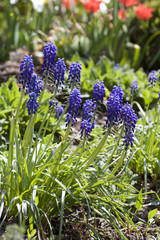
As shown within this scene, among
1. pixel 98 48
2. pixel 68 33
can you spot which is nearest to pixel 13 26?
pixel 68 33

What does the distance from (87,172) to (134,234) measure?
0.64 m

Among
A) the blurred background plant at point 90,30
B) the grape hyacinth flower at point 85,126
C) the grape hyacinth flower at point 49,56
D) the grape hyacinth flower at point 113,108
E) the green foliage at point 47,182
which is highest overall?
the blurred background plant at point 90,30

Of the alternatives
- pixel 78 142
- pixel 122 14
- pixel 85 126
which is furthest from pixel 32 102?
pixel 122 14

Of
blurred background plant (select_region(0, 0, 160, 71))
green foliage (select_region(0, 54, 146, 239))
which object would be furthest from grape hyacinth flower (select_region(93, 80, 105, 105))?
blurred background plant (select_region(0, 0, 160, 71))

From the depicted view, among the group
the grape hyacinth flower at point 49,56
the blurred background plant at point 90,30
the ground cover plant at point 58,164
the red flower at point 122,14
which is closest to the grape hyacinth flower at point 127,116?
the ground cover plant at point 58,164

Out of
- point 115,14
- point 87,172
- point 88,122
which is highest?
point 115,14

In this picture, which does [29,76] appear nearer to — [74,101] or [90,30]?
[74,101]

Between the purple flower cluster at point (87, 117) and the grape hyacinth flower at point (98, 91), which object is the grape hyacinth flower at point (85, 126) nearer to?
the purple flower cluster at point (87, 117)

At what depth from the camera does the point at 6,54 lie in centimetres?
710

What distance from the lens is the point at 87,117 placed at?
2.49 m

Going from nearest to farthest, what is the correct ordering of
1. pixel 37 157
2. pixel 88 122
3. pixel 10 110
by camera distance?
pixel 88 122 < pixel 37 157 < pixel 10 110

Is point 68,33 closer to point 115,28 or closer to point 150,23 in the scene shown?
point 115,28

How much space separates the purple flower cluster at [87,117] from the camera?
2359 mm

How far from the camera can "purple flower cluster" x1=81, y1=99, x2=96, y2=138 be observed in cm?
236
